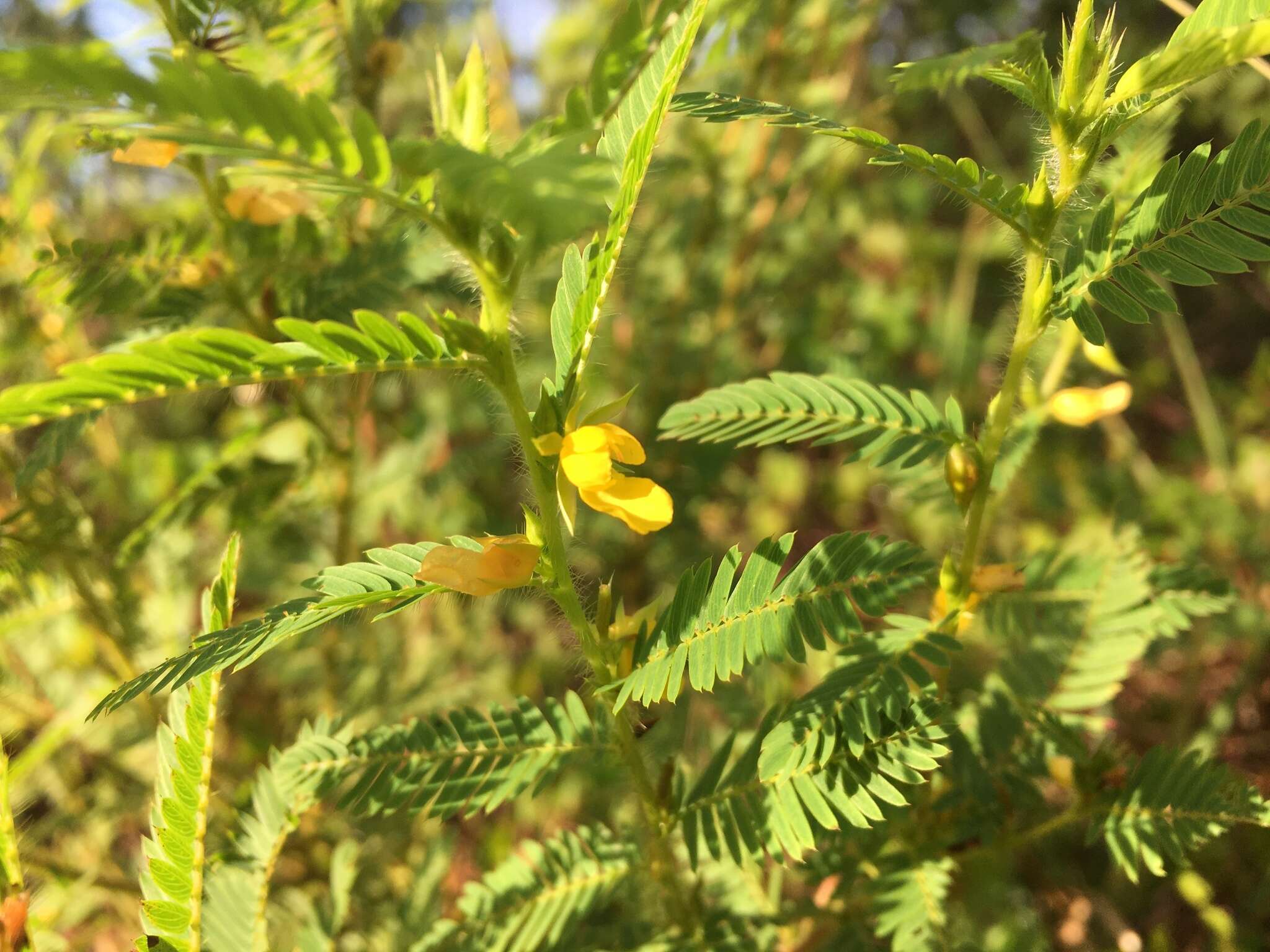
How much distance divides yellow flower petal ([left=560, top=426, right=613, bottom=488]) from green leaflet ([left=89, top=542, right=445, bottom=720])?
15 centimetres

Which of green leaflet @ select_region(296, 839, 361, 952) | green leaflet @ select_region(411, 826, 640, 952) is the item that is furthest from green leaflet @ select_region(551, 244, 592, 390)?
green leaflet @ select_region(296, 839, 361, 952)

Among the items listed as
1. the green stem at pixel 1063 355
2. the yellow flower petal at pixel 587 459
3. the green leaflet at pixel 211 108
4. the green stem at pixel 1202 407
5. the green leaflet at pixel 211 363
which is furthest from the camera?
the green stem at pixel 1202 407

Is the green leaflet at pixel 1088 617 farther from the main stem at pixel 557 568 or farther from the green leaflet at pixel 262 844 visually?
the green leaflet at pixel 262 844

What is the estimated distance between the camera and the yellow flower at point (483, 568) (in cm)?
69

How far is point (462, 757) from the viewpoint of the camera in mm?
910

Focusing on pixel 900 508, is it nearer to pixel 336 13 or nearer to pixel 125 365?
pixel 336 13

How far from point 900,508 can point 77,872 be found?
197 centimetres

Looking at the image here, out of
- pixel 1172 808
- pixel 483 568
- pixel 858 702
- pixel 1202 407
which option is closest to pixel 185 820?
pixel 483 568

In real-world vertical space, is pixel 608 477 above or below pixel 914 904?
above

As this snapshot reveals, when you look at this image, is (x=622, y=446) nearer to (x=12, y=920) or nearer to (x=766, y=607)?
(x=766, y=607)

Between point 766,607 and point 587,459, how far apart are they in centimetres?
22

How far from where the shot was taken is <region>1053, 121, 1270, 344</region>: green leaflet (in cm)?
74

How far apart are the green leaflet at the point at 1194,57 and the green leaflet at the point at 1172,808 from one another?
68 cm

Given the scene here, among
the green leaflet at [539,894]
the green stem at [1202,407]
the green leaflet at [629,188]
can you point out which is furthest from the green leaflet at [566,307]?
the green stem at [1202,407]
